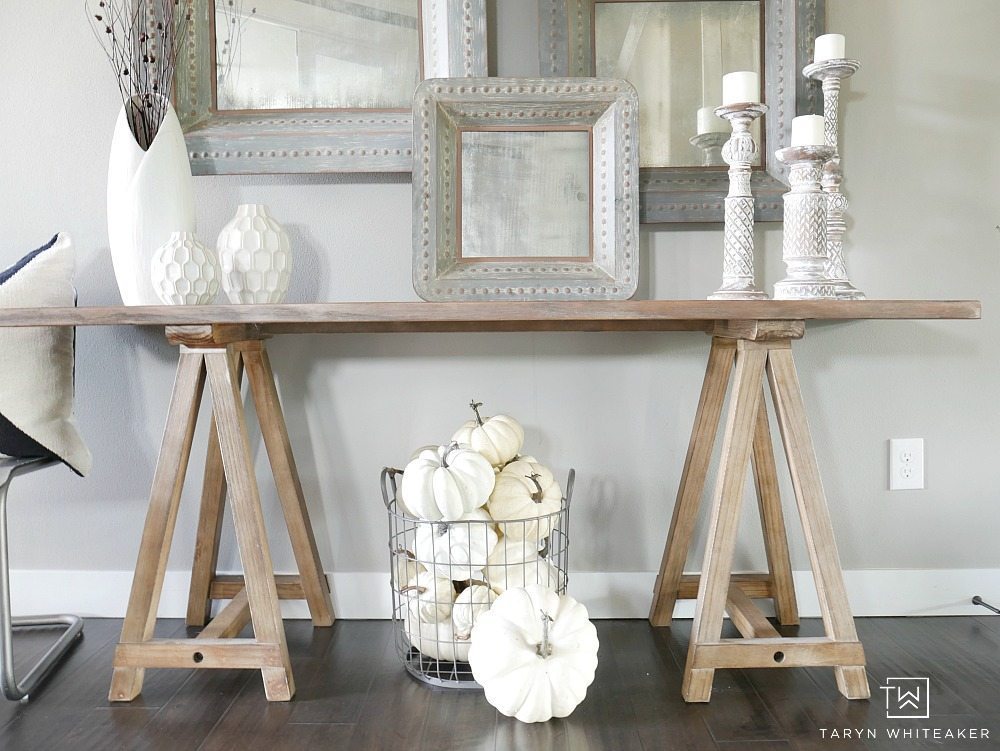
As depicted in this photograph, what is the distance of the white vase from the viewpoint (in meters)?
1.39

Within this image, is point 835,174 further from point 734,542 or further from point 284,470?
point 284,470

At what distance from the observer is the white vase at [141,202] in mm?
1391

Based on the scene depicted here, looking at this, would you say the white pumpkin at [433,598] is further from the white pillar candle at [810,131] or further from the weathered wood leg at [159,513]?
the white pillar candle at [810,131]

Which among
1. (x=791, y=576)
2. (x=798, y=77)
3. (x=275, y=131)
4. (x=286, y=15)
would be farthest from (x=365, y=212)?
(x=791, y=576)

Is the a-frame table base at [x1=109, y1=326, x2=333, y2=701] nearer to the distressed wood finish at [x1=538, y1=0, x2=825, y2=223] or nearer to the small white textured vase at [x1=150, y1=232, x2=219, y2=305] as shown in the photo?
the small white textured vase at [x1=150, y1=232, x2=219, y2=305]

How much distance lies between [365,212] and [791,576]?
1169mm

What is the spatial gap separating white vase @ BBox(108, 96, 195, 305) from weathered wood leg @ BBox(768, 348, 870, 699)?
1.11m

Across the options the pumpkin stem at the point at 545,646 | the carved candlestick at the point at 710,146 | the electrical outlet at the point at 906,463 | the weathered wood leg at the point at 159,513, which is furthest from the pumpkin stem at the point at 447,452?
the electrical outlet at the point at 906,463

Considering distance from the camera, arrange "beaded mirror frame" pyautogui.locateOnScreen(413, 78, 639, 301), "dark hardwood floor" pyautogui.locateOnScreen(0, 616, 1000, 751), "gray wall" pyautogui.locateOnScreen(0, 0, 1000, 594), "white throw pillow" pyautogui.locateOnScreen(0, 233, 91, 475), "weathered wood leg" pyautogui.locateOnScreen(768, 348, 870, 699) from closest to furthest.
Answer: "dark hardwood floor" pyautogui.locateOnScreen(0, 616, 1000, 751) < "weathered wood leg" pyautogui.locateOnScreen(768, 348, 870, 699) < "white throw pillow" pyautogui.locateOnScreen(0, 233, 91, 475) < "beaded mirror frame" pyautogui.locateOnScreen(413, 78, 639, 301) < "gray wall" pyautogui.locateOnScreen(0, 0, 1000, 594)

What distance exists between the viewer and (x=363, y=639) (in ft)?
5.14

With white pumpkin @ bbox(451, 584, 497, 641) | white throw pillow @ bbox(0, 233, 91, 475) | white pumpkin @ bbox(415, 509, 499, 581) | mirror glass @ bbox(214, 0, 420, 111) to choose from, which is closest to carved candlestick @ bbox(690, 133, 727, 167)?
mirror glass @ bbox(214, 0, 420, 111)

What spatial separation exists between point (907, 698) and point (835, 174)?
97 centimetres

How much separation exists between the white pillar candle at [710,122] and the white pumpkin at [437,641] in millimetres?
1099

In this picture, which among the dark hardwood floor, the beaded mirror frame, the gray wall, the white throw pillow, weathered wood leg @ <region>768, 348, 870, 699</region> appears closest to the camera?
the dark hardwood floor
